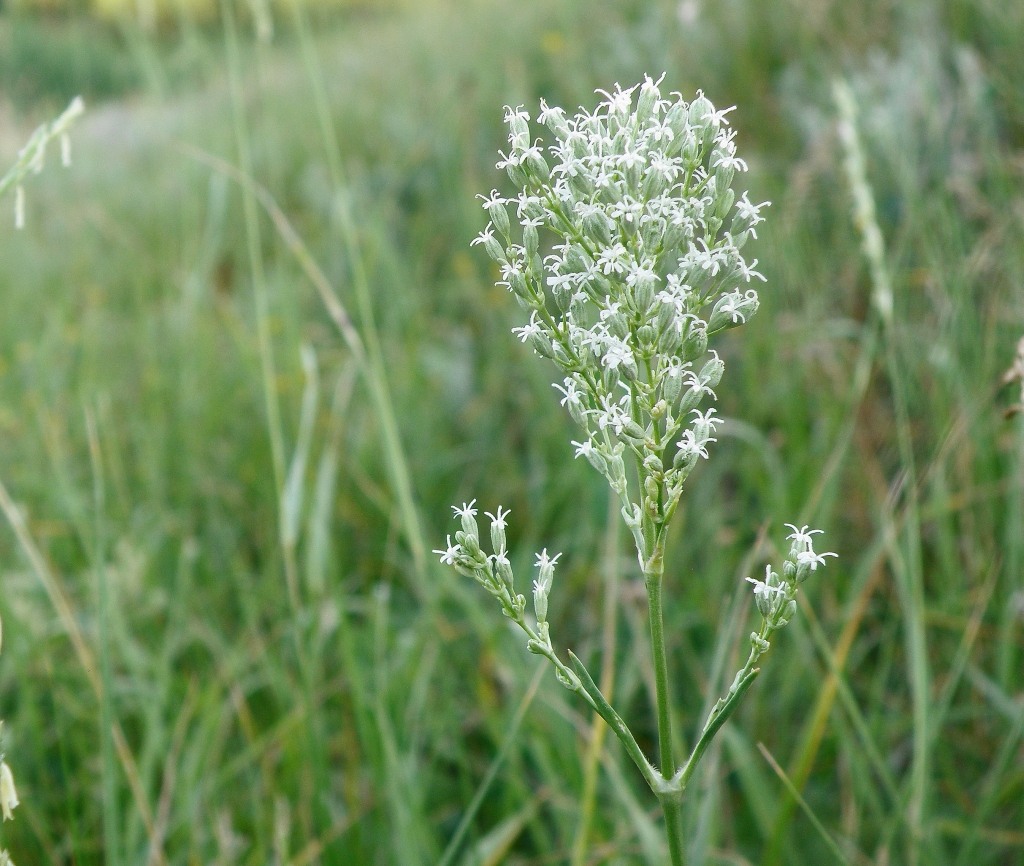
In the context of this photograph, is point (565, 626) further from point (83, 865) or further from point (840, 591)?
point (83, 865)

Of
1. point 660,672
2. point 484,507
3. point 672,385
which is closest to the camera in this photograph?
point 660,672

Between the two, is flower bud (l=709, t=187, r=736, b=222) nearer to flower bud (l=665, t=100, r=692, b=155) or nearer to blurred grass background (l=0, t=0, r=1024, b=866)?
flower bud (l=665, t=100, r=692, b=155)

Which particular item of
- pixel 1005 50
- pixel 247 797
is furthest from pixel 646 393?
pixel 1005 50

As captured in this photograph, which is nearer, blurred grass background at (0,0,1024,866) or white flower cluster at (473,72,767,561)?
white flower cluster at (473,72,767,561)

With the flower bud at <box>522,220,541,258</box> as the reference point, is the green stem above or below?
below

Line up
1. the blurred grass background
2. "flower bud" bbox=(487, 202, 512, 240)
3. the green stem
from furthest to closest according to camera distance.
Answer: the blurred grass background < "flower bud" bbox=(487, 202, 512, 240) < the green stem

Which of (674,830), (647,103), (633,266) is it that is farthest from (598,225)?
(674,830)

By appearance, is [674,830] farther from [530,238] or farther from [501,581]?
[530,238]

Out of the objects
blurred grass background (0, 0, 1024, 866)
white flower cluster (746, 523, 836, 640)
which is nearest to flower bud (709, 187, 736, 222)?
white flower cluster (746, 523, 836, 640)

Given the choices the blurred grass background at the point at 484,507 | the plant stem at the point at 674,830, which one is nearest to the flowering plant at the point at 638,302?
the plant stem at the point at 674,830

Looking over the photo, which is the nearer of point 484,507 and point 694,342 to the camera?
point 694,342
